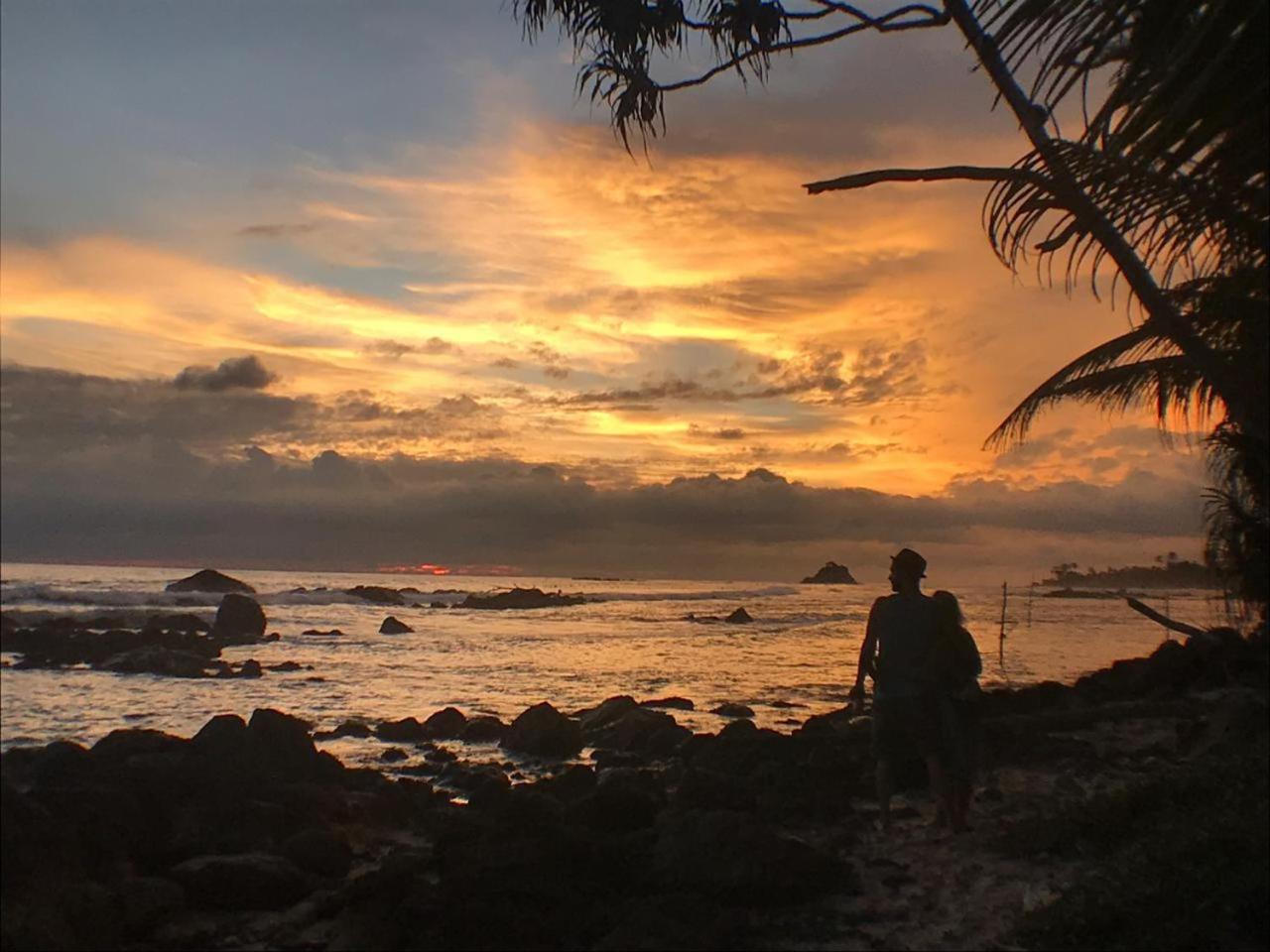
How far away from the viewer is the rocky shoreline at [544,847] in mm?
5840

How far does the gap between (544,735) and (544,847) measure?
718cm

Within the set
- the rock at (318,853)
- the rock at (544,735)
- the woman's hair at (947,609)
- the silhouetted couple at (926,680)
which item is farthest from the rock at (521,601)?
the woman's hair at (947,609)

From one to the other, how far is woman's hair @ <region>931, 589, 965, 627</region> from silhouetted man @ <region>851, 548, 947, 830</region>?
6 centimetres

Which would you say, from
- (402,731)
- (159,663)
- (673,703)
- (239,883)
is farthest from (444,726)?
(159,663)

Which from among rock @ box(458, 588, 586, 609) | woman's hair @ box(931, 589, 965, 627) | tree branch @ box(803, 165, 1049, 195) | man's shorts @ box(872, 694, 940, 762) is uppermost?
tree branch @ box(803, 165, 1049, 195)

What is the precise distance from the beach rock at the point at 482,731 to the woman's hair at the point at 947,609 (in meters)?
8.49

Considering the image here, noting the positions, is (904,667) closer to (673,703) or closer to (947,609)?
(947,609)

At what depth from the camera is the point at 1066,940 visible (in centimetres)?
520

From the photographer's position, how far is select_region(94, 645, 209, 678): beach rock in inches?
931

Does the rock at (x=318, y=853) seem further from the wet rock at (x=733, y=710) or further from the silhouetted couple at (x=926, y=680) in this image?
the wet rock at (x=733, y=710)

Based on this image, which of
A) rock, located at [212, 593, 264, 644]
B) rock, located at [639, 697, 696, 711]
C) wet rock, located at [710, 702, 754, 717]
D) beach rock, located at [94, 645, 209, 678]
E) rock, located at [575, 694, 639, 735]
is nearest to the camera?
rock, located at [575, 694, 639, 735]

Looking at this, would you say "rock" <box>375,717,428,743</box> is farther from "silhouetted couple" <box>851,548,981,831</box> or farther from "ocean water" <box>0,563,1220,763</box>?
"silhouetted couple" <box>851,548,981,831</box>

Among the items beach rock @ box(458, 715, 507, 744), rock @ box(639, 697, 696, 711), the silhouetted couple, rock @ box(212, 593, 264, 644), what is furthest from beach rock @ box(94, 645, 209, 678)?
the silhouetted couple

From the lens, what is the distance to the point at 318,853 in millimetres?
7586
